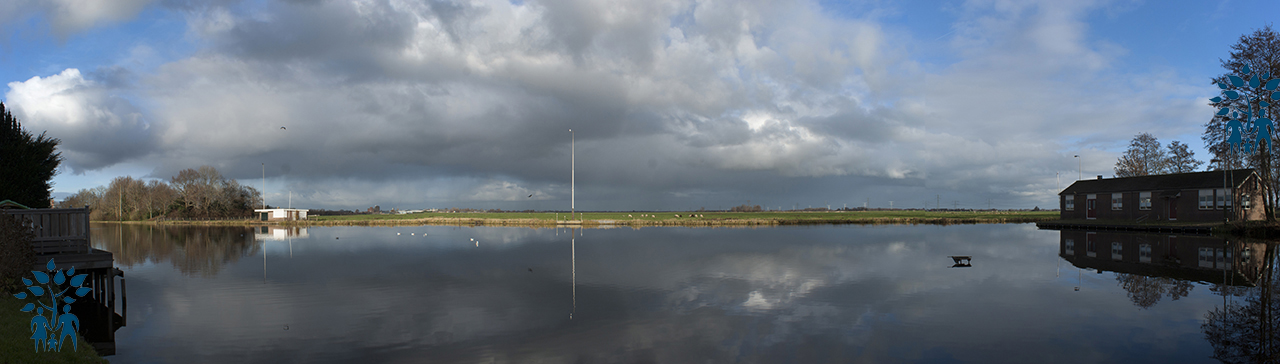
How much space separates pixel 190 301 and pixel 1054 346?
21.6m

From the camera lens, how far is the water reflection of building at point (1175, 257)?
20672 millimetres

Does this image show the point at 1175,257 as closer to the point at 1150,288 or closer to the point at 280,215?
the point at 1150,288

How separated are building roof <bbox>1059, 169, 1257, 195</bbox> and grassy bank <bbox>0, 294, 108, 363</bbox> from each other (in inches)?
2178

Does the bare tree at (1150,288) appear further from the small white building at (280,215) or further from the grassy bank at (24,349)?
the small white building at (280,215)

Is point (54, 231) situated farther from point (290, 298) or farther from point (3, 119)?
point (3, 119)

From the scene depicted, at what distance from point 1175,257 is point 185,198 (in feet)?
397

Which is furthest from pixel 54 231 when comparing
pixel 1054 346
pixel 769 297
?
pixel 1054 346

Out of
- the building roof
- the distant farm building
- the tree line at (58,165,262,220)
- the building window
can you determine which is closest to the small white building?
the tree line at (58,165,262,220)

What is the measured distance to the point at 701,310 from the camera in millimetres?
13875

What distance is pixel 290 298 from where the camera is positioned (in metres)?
16.5

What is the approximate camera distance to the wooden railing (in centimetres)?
1659

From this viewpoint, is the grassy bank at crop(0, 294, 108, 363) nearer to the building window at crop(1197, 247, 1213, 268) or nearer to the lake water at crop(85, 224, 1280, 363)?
the lake water at crop(85, 224, 1280, 363)

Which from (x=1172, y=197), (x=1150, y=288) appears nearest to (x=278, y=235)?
(x=1150, y=288)

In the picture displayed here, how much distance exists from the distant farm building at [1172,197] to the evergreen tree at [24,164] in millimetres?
68709
